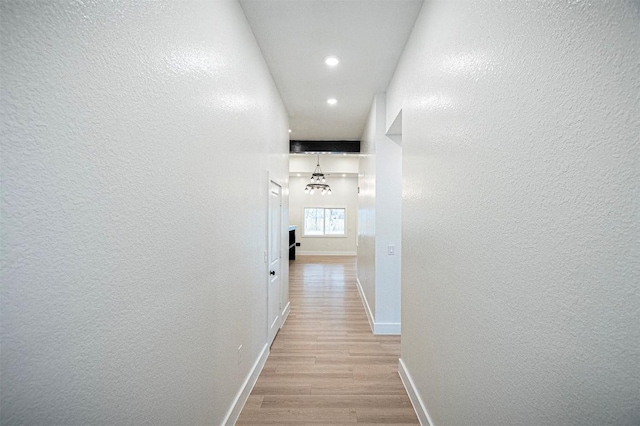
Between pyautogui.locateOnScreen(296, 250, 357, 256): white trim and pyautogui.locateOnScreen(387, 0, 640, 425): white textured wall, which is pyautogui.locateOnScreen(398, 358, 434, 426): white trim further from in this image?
pyautogui.locateOnScreen(296, 250, 357, 256): white trim

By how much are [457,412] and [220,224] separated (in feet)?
5.68

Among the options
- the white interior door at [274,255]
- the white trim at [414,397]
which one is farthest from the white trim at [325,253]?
the white trim at [414,397]

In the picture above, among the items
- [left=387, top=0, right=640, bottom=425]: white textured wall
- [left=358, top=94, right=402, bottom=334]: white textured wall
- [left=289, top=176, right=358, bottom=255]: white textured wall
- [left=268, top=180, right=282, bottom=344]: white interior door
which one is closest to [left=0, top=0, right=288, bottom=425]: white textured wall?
[left=387, top=0, right=640, bottom=425]: white textured wall

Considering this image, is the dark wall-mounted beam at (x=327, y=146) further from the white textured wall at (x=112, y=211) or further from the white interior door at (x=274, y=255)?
the white textured wall at (x=112, y=211)

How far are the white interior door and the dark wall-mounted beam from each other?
2767 millimetres

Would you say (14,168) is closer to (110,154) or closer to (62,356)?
(110,154)

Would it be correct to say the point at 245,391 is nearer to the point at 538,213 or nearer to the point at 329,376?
the point at 329,376

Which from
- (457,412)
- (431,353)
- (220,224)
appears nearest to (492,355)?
(457,412)

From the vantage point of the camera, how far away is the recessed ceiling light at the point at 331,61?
2990 mm

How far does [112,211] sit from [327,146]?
579 centimetres

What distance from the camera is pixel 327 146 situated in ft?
21.2

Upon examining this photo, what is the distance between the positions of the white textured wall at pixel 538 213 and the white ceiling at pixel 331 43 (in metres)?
0.78

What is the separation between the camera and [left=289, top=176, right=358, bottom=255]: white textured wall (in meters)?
11.7

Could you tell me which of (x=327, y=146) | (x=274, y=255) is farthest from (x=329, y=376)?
(x=327, y=146)
